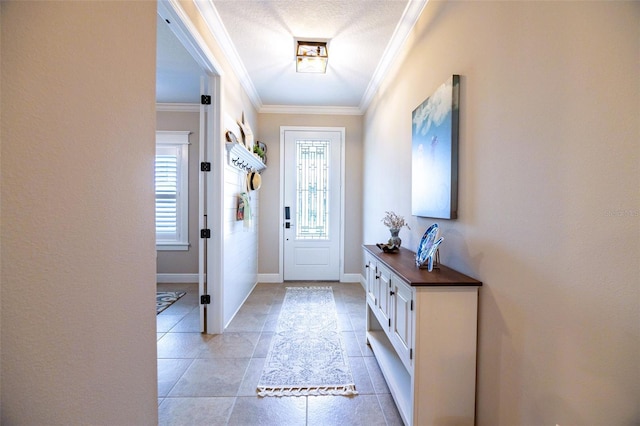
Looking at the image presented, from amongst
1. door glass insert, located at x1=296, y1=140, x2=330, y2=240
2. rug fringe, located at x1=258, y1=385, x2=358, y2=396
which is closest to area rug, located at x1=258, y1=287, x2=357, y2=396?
rug fringe, located at x1=258, y1=385, x2=358, y2=396

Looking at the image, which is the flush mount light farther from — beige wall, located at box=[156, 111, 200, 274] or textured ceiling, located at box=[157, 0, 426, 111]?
beige wall, located at box=[156, 111, 200, 274]

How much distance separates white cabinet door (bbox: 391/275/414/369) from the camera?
4.42ft

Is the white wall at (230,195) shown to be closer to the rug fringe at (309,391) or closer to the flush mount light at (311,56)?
the flush mount light at (311,56)

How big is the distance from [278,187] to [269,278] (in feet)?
4.95

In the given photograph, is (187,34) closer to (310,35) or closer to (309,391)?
(310,35)

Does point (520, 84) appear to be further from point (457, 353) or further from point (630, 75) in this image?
point (457, 353)

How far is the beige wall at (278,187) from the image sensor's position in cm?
427

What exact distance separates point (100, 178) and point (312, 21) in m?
2.17

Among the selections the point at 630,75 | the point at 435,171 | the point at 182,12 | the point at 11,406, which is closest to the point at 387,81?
the point at 435,171

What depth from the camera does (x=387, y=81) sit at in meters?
2.91

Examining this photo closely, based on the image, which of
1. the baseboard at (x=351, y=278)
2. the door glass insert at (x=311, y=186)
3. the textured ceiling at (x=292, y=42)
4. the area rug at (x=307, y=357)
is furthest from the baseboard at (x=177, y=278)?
the textured ceiling at (x=292, y=42)

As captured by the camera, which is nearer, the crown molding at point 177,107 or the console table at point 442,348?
the console table at point 442,348

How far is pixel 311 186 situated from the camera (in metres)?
4.34

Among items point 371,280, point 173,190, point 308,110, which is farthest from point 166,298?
point 308,110
